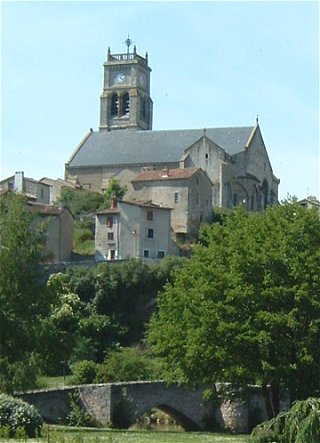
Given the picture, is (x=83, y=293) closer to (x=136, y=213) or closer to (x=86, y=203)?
(x=136, y=213)

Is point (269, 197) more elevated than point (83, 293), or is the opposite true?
point (269, 197)

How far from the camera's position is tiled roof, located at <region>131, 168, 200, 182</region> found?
289ft

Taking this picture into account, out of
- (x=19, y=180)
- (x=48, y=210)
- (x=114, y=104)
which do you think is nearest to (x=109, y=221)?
(x=48, y=210)

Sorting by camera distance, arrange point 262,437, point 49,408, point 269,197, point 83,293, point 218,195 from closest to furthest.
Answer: point 262,437, point 49,408, point 83,293, point 218,195, point 269,197

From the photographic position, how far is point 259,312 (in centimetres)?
3319

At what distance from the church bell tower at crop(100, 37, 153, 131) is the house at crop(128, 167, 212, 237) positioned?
4185 centimetres

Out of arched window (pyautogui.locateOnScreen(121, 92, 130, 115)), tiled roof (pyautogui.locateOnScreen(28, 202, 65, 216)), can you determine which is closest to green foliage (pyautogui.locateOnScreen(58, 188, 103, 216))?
tiled roof (pyautogui.locateOnScreen(28, 202, 65, 216))

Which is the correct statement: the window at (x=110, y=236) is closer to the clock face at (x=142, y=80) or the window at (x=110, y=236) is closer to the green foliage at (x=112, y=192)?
the green foliage at (x=112, y=192)

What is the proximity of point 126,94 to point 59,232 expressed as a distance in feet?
187

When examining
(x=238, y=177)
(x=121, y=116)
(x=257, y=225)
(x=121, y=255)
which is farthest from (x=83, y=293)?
(x=121, y=116)

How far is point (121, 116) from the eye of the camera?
133125 millimetres

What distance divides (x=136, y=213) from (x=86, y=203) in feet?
53.0

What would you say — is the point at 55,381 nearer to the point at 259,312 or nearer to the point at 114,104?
the point at 259,312

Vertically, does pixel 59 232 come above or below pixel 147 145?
below
